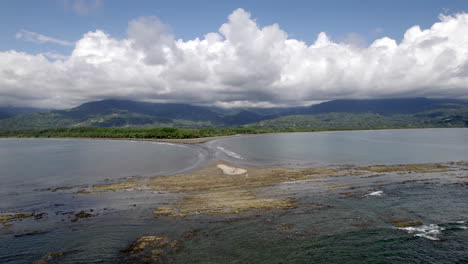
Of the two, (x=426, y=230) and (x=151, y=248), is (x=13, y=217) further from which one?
(x=426, y=230)

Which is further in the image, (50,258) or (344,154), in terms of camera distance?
(344,154)

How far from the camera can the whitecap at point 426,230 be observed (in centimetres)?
2048

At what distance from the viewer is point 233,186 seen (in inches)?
1453

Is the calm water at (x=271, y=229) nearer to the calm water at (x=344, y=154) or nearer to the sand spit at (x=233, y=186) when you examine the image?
the sand spit at (x=233, y=186)

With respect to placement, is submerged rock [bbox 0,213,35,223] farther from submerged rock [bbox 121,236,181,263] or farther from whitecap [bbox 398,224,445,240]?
whitecap [bbox 398,224,445,240]

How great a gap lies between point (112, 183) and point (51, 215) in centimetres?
1530

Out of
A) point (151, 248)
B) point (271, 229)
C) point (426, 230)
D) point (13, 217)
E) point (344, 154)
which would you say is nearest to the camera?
point (151, 248)

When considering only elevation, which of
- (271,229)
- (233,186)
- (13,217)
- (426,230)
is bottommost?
(426,230)

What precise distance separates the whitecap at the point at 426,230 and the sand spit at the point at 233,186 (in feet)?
31.1

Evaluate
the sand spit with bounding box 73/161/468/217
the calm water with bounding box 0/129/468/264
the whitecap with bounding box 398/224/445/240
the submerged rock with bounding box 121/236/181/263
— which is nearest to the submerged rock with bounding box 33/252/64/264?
the calm water with bounding box 0/129/468/264

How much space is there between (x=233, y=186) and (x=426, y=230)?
887 inches

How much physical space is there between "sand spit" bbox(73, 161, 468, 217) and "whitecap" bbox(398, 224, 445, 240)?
9.49 metres

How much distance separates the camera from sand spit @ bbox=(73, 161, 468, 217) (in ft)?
90.0

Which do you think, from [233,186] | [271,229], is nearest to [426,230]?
[271,229]
